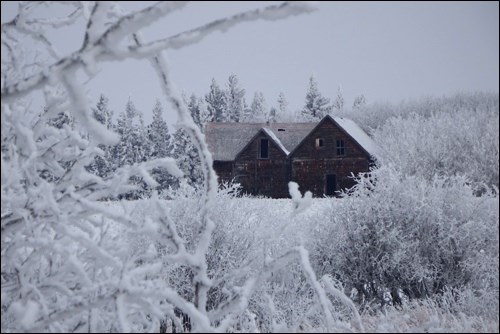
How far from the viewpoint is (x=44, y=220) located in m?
1.92

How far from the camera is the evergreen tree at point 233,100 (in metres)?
68.4

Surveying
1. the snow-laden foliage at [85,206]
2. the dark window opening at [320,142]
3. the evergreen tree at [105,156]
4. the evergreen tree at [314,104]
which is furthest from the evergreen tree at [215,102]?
the snow-laden foliage at [85,206]

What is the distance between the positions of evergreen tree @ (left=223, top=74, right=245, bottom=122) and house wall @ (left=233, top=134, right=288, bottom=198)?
97.0 ft

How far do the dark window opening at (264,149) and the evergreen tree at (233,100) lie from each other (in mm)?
29430

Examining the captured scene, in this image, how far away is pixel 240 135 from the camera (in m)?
42.4

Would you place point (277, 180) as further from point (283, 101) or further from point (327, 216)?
point (283, 101)

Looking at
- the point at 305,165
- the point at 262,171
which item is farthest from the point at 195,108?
the point at 305,165

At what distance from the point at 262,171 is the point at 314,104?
3033cm

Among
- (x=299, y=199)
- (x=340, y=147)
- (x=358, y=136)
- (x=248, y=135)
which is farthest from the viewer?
(x=248, y=135)

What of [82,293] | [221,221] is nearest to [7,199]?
[82,293]

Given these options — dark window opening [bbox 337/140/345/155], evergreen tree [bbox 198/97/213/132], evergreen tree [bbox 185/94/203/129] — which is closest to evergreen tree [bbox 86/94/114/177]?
evergreen tree [bbox 185/94/203/129]

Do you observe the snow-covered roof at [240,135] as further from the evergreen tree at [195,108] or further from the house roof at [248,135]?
the evergreen tree at [195,108]

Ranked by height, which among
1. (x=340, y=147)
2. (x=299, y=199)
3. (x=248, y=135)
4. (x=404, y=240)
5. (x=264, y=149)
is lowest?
(x=404, y=240)

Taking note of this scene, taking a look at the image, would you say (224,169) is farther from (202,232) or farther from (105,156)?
(202,232)
